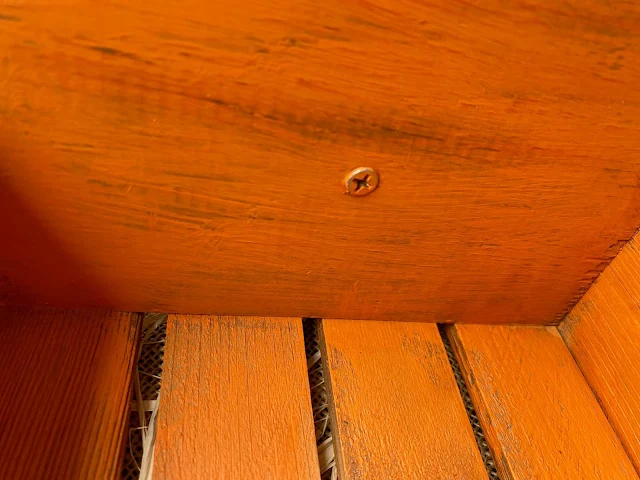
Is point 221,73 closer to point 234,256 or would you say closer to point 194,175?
point 194,175

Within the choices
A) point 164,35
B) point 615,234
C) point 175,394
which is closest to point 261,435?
point 175,394

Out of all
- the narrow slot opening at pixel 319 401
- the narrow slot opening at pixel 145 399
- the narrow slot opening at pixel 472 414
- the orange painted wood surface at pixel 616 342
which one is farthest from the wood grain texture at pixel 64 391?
the orange painted wood surface at pixel 616 342

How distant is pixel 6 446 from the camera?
594 millimetres

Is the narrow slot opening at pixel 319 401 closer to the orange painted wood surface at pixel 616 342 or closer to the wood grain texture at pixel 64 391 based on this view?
the wood grain texture at pixel 64 391

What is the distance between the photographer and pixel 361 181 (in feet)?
2.21

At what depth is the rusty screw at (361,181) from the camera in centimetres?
66

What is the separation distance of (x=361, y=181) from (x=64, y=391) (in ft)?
1.36

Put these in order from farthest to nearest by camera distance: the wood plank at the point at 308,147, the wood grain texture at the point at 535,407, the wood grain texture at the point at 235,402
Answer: the wood grain texture at the point at 535,407, the wood grain texture at the point at 235,402, the wood plank at the point at 308,147

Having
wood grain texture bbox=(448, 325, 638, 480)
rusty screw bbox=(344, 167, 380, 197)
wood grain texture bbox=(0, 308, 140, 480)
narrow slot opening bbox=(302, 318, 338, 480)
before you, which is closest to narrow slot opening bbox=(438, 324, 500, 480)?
wood grain texture bbox=(448, 325, 638, 480)

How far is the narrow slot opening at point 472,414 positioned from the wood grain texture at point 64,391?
→ 46 centimetres

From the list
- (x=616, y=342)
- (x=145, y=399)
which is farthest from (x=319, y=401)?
(x=616, y=342)

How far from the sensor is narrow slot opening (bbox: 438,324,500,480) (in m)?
0.77

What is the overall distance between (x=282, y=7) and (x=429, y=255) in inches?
15.5

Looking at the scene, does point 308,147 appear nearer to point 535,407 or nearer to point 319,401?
point 319,401
